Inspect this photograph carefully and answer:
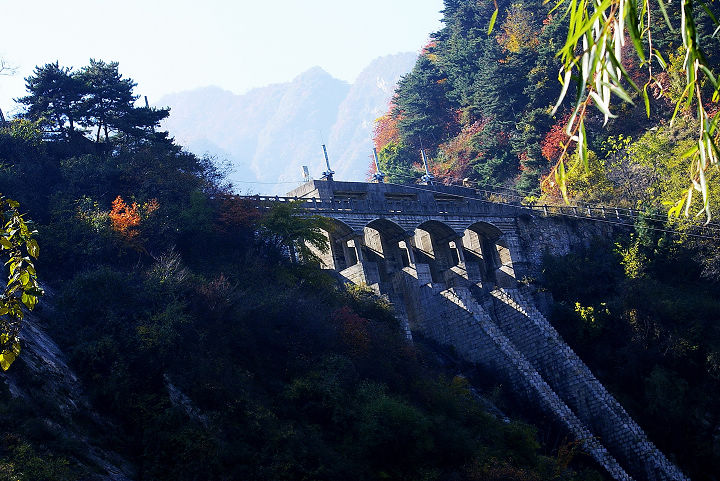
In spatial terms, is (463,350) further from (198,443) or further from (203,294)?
(198,443)

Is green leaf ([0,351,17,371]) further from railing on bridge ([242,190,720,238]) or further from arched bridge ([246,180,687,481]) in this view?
railing on bridge ([242,190,720,238])

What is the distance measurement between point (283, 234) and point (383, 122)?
116 ft

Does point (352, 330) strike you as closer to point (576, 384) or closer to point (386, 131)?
point (576, 384)

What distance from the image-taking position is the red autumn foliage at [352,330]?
80.5 ft

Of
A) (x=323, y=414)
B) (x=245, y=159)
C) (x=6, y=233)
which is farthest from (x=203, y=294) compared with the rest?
(x=245, y=159)

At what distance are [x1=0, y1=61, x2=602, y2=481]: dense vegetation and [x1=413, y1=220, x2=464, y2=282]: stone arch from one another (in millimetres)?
8471

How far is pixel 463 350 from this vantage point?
31000mm

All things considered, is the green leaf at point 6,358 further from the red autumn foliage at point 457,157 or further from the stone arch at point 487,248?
the red autumn foliage at point 457,157

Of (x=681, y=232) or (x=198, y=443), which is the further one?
(x=681, y=232)

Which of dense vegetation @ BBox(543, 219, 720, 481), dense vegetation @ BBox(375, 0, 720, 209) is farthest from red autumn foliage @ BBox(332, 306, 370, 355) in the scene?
dense vegetation @ BBox(375, 0, 720, 209)

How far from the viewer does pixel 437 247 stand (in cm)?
Answer: 3897

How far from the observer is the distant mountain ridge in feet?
437

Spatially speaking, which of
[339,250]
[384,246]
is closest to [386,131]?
[384,246]

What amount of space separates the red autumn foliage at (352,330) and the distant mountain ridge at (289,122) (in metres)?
94.0
